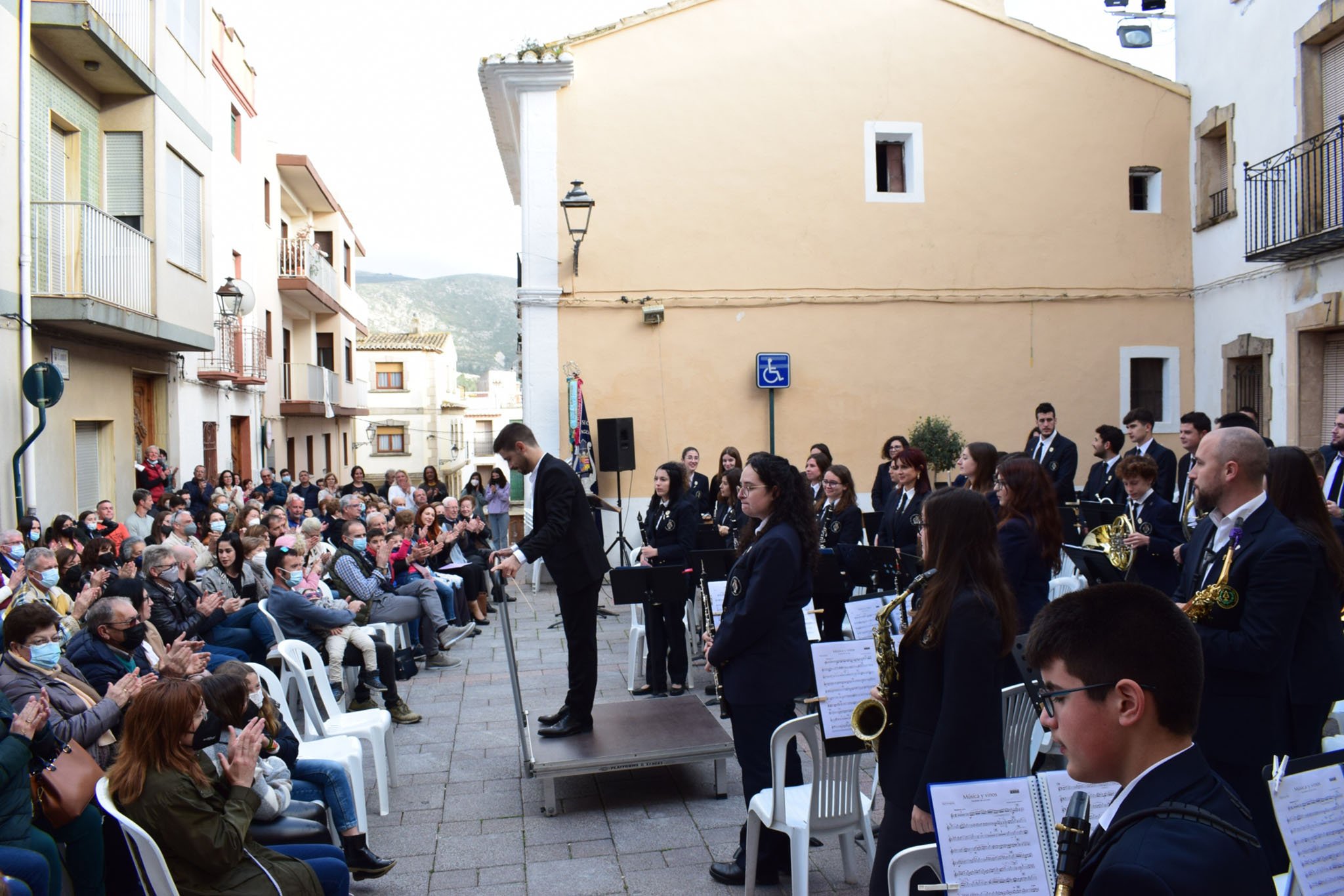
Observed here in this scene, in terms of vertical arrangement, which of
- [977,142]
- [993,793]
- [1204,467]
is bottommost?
[993,793]

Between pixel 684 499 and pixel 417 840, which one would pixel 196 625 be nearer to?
pixel 417 840

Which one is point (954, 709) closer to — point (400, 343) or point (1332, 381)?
point (1332, 381)

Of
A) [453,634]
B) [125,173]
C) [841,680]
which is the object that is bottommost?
[453,634]

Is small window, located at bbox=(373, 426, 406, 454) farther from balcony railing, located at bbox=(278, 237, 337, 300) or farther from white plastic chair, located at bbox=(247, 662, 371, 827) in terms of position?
white plastic chair, located at bbox=(247, 662, 371, 827)

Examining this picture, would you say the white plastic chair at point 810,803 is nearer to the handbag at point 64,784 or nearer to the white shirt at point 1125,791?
the white shirt at point 1125,791

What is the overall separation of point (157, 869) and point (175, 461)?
13.7 metres

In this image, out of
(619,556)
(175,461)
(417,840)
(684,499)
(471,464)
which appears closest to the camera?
(417,840)

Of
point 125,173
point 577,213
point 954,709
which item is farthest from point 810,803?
point 125,173

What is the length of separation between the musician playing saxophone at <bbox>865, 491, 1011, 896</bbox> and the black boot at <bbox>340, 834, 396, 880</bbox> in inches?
103

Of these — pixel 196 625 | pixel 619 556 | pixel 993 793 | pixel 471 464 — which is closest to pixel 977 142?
pixel 619 556

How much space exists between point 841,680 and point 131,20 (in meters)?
12.8

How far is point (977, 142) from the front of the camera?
1481cm

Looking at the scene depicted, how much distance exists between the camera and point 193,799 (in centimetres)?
350

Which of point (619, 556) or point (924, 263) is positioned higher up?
point (924, 263)
